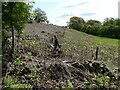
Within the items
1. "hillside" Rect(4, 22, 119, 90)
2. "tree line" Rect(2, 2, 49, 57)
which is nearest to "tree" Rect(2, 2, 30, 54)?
"tree line" Rect(2, 2, 49, 57)

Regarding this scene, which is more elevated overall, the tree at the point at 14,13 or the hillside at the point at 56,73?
the tree at the point at 14,13

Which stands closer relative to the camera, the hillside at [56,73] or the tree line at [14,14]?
the hillside at [56,73]

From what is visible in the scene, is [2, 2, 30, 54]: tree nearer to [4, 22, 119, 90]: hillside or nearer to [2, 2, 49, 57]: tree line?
[2, 2, 49, 57]: tree line

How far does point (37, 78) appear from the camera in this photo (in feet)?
43.7

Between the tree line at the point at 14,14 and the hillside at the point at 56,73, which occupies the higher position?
the tree line at the point at 14,14

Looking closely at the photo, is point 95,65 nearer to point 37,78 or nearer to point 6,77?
point 37,78

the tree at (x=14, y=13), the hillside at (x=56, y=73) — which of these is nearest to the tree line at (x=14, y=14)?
the tree at (x=14, y=13)

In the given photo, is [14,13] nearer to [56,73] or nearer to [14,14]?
[14,14]

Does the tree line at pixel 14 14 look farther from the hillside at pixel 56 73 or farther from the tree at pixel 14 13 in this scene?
the hillside at pixel 56 73

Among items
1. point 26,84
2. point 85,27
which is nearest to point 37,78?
point 26,84

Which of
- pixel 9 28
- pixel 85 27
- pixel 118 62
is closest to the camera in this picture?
pixel 9 28

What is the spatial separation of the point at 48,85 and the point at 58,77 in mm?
866

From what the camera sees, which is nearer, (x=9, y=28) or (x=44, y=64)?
(x=44, y=64)

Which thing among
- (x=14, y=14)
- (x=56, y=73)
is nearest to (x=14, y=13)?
(x=14, y=14)
